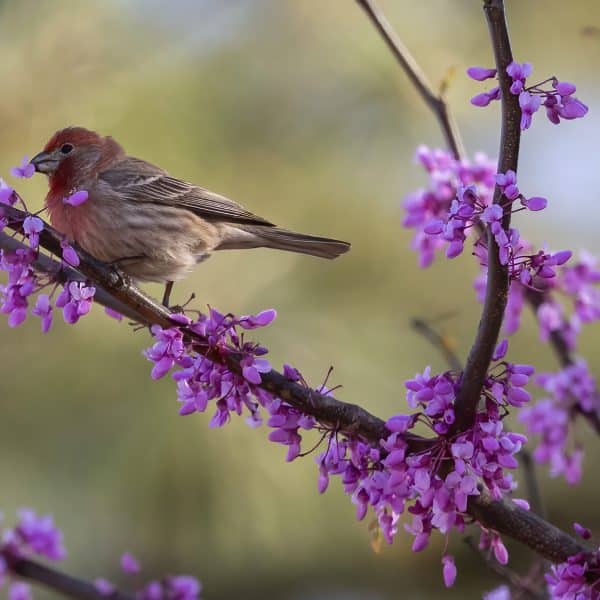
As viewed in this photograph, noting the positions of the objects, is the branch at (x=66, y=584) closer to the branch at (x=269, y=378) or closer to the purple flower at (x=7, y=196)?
the branch at (x=269, y=378)

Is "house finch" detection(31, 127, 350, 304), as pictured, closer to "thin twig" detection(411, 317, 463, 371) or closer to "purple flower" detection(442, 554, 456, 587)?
"thin twig" detection(411, 317, 463, 371)

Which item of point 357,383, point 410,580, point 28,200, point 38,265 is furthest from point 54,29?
point 410,580

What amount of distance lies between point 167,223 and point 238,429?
3.39 ft

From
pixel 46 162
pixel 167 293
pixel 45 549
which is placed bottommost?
pixel 45 549

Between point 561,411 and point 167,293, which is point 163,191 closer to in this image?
point 167,293

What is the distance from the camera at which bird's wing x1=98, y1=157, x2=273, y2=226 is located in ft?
14.5

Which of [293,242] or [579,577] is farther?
[293,242]

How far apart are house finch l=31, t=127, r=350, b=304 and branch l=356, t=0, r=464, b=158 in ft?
2.65

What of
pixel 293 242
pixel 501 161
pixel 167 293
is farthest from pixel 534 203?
pixel 167 293

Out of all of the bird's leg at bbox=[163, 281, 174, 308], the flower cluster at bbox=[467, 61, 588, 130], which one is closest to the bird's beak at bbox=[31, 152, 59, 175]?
the bird's leg at bbox=[163, 281, 174, 308]

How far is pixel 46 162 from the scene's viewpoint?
4.44 metres

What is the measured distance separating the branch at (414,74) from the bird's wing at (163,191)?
4.05ft

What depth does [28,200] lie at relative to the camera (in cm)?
464

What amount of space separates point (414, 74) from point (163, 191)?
1.73m
